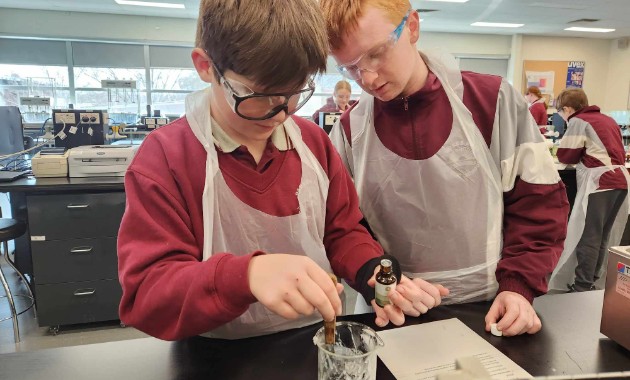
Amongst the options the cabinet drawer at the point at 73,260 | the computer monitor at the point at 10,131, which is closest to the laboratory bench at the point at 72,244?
the cabinet drawer at the point at 73,260

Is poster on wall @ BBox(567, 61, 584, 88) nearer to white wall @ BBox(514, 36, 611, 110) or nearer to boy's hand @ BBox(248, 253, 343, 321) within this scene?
white wall @ BBox(514, 36, 611, 110)

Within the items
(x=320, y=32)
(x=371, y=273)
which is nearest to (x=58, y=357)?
(x=371, y=273)

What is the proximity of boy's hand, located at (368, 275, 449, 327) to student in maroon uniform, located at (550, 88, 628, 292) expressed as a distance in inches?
100.0

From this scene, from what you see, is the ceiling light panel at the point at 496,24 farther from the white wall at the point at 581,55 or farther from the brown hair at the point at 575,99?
the brown hair at the point at 575,99

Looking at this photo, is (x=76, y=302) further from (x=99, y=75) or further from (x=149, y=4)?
(x=99, y=75)

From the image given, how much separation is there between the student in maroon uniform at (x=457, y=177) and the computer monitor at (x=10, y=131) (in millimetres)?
3400

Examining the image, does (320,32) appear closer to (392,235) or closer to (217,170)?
(217,170)

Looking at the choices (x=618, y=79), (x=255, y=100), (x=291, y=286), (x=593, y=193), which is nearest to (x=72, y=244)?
(x=255, y=100)

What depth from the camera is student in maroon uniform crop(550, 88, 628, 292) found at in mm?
3125

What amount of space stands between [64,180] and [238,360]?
223cm

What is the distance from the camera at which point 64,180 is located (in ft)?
8.32

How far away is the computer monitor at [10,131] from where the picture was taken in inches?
135

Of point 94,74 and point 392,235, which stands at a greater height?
point 94,74

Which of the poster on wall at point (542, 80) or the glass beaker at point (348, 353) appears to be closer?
the glass beaker at point (348, 353)
